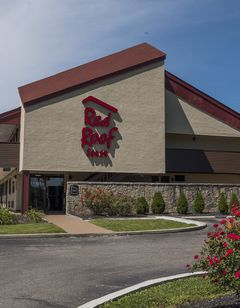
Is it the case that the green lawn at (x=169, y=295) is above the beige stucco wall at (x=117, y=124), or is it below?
below

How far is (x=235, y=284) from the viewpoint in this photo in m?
5.89

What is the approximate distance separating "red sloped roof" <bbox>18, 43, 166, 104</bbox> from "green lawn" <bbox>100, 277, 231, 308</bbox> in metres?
20.6

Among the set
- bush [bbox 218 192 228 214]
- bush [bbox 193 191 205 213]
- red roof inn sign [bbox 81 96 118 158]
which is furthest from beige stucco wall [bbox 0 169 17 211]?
bush [bbox 218 192 228 214]

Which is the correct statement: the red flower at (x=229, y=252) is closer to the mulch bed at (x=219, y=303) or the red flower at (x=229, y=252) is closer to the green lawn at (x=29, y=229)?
the mulch bed at (x=219, y=303)

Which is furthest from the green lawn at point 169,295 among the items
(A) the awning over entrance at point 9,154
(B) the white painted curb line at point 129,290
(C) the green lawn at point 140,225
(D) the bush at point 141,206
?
(A) the awning over entrance at point 9,154

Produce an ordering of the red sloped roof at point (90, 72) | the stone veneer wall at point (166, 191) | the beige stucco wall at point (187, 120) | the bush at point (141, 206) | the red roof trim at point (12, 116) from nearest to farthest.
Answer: the stone veneer wall at point (166, 191)
the bush at point (141, 206)
the red sloped roof at point (90, 72)
the red roof trim at point (12, 116)
the beige stucco wall at point (187, 120)

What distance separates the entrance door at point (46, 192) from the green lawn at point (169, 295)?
23261mm

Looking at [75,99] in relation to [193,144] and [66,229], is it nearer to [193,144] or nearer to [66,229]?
[193,144]

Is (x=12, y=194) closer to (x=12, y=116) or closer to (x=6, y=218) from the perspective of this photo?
(x=12, y=116)

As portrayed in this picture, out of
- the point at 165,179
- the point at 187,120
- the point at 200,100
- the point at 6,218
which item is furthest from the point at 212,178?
the point at 6,218

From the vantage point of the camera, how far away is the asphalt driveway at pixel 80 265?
800 centimetres

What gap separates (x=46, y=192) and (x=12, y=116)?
533cm

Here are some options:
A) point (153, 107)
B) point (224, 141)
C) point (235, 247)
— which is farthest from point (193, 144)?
point (235, 247)

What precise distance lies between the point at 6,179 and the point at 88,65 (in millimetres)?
15203
